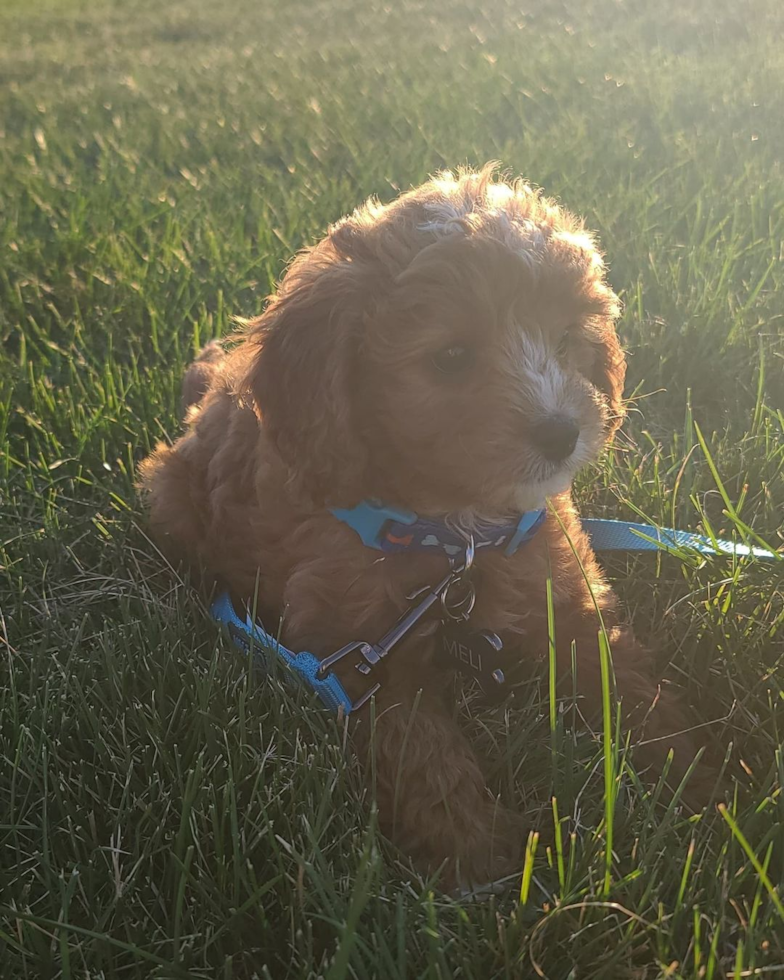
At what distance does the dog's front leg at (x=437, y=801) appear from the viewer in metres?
1.88

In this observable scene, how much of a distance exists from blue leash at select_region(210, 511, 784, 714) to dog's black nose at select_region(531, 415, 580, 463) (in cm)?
39

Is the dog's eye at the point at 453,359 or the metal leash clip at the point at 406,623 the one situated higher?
Result: the dog's eye at the point at 453,359

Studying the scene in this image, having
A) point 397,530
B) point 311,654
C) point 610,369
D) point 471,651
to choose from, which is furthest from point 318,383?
point 610,369

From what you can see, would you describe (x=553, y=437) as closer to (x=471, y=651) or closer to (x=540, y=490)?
(x=540, y=490)

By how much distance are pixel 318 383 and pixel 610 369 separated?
0.98m

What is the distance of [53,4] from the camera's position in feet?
64.7

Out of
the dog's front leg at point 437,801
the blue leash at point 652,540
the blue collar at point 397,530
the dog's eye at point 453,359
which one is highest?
the dog's eye at point 453,359

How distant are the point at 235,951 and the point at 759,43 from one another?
30.0ft

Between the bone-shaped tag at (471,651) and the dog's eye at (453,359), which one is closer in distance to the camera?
the dog's eye at (453,359)

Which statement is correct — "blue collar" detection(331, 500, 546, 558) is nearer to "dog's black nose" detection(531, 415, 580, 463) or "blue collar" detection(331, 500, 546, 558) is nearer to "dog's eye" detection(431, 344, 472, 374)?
"dog's black nose" detection(531, 415, 580, 463)

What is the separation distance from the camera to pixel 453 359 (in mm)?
2113

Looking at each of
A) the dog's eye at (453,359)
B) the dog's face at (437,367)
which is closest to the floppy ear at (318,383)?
the dog's face at (437,367)

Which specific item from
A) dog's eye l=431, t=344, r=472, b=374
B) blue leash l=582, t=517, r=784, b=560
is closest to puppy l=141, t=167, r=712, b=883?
dog's eye l=431, t=344, r=472, b=374

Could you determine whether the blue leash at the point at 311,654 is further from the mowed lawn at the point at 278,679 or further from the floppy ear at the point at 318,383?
the floppy ear at the point at 318,383
